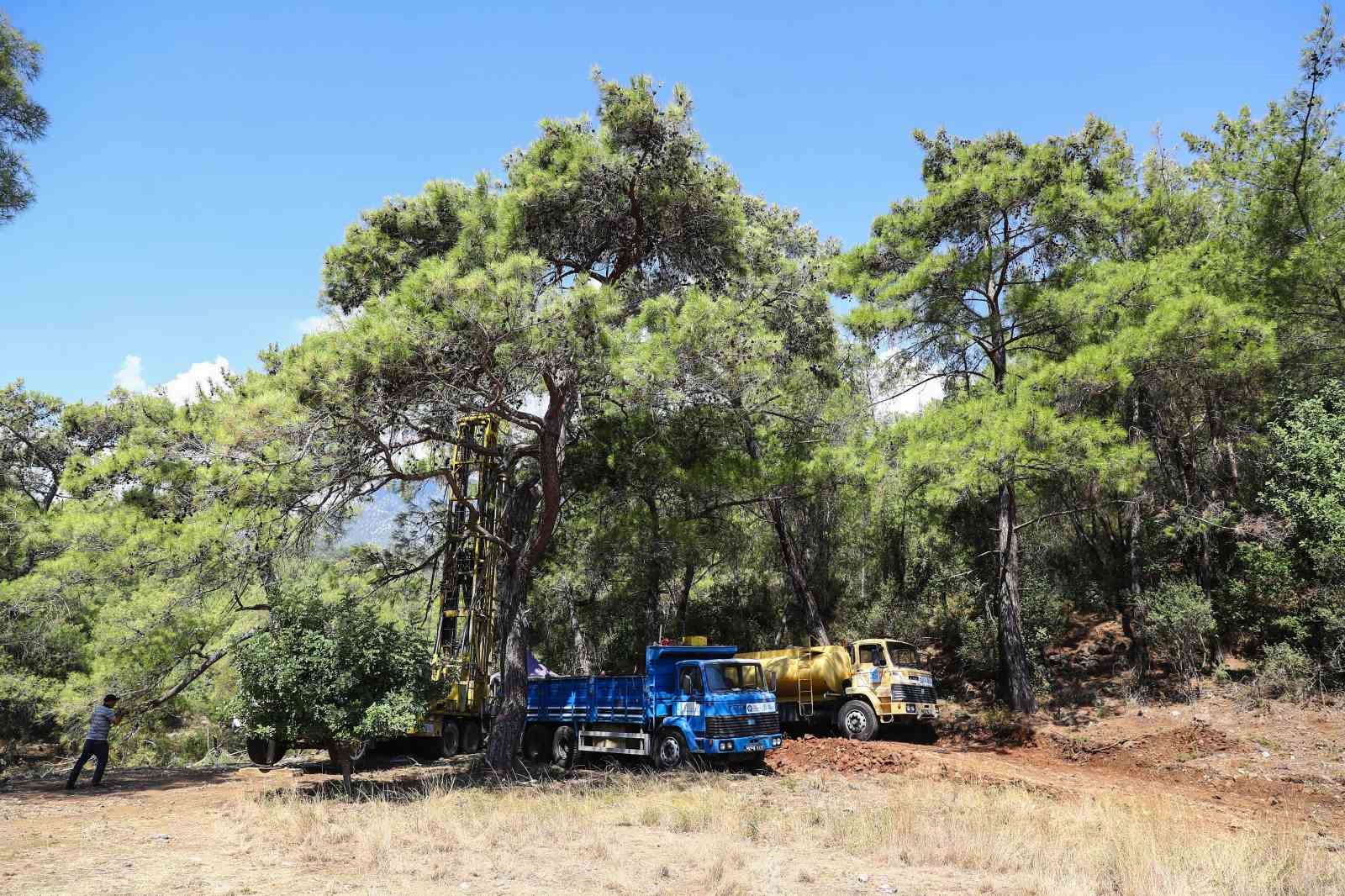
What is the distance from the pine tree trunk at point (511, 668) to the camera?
14.6 m

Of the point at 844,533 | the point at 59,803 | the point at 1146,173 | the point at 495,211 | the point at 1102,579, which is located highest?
the point at 1146,173

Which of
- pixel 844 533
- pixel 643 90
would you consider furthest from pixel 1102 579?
pixel 643 90

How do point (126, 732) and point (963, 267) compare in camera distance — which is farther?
point (963, 267)

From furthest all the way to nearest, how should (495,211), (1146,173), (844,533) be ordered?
(844,533), (1146,173), (495,211)

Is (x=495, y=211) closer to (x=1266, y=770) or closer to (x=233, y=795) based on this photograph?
(x=233, y=795)

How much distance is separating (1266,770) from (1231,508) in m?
8.26

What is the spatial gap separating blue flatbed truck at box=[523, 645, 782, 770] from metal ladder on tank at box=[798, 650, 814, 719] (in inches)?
102

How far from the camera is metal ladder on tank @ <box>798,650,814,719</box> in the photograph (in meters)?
18.5

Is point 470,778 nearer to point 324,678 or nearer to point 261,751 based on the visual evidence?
point 324,678

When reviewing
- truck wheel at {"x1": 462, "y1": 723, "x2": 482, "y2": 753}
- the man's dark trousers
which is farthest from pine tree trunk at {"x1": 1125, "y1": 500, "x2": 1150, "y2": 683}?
the man's dark trousers

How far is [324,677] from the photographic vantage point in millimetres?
12125

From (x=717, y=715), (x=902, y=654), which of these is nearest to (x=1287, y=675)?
(x=902, y=654)

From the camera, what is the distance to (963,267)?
1898 centimetres

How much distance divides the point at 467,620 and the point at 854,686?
875 cm
